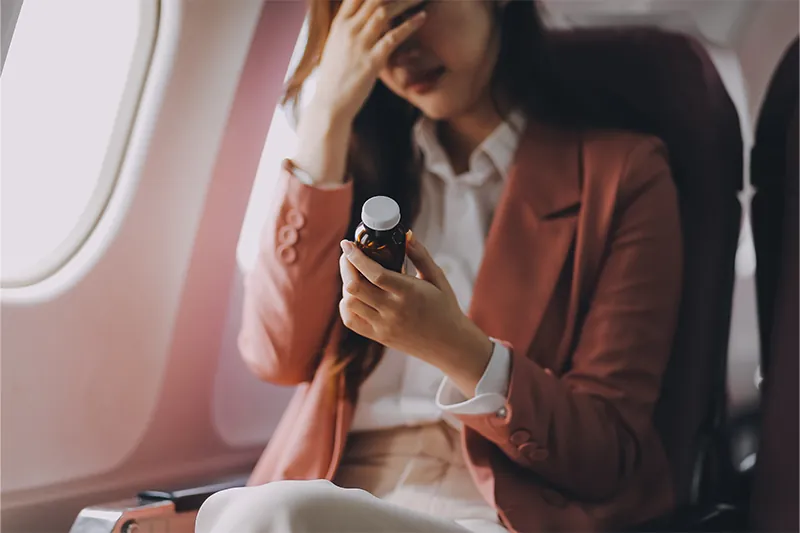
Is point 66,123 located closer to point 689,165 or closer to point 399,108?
point 399,108

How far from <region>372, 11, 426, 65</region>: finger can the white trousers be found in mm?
388

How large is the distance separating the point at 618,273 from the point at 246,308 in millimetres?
426

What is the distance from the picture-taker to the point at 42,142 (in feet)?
2.94

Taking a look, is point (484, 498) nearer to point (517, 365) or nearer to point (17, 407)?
point (517, 365)

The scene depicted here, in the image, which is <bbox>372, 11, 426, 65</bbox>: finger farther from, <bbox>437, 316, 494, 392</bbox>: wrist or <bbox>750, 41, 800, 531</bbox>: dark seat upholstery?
<bbox>750, 41, 800, 531</bbox>: dark seat upholstery

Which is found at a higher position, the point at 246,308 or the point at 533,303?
the point at 533,303

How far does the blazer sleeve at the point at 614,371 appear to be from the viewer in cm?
77

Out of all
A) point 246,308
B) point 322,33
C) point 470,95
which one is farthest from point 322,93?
point 246,308

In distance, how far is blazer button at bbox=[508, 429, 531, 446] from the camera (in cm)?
76

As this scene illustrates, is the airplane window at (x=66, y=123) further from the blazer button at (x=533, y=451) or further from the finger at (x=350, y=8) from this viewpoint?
the blazer button at (x=533, y=451)

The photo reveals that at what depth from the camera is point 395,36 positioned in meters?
0.77

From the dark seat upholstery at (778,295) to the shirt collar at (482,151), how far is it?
0.30m

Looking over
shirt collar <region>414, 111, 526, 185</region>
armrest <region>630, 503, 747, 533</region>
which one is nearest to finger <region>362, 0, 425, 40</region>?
shirt collar <region>414, 111, 526, 185</region>

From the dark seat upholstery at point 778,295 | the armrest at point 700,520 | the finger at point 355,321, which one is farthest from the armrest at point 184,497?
the dark seat upholstery at point 778,295
